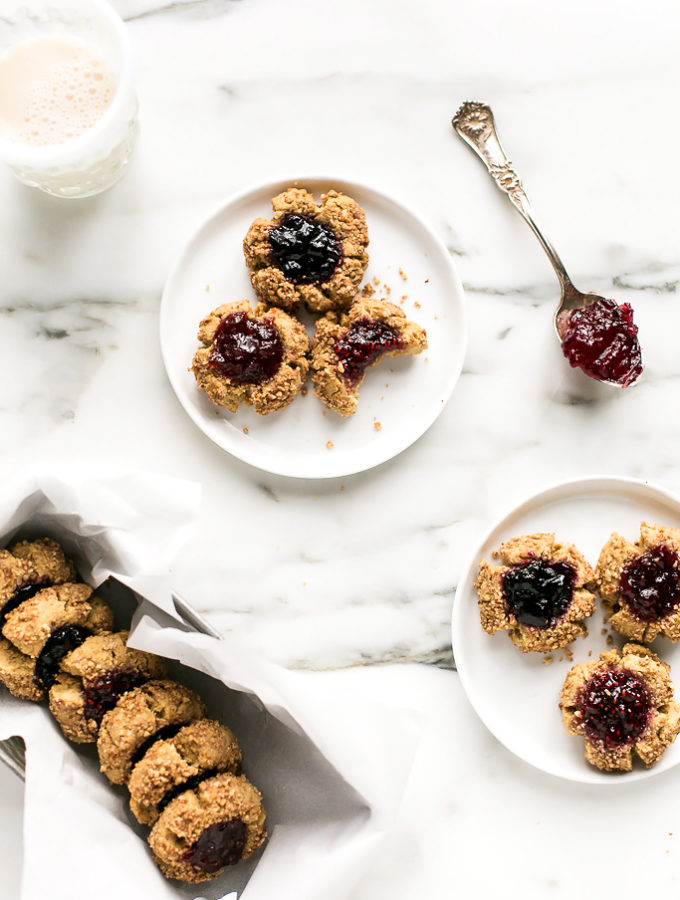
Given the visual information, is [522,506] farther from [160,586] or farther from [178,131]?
[178,131]

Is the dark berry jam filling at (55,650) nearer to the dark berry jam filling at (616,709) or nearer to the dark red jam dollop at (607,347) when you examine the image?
the dark berry jam filling at (616,709)

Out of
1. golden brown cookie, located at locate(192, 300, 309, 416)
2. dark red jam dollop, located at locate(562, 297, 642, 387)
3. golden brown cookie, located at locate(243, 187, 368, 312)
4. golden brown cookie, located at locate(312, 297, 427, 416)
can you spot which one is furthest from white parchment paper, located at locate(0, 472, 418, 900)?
dark red jam dollop, located at locate(562, 297, 642, 387)

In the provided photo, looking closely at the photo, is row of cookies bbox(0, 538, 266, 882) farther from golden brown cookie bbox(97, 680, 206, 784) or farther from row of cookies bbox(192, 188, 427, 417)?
row of cookies bbox(192, 188, 427, 417)

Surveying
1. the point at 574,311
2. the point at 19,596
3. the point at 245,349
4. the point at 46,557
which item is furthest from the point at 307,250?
the point at 19,596

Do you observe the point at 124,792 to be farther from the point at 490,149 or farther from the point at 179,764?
the point at 490,149

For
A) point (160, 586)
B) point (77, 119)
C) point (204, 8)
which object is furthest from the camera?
point (204, 8)

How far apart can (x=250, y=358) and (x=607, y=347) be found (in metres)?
0.96

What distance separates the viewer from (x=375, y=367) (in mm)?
2340

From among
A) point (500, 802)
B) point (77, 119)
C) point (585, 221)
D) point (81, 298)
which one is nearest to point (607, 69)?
point (585, 221)

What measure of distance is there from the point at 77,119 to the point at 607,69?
149cm

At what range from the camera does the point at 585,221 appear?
2432 millimetres

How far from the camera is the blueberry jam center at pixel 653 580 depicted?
86.6 inches

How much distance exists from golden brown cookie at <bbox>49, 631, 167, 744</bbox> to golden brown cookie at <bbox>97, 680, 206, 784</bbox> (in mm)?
28

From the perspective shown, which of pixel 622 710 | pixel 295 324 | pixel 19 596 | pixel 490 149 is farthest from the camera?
pixel 490 149
